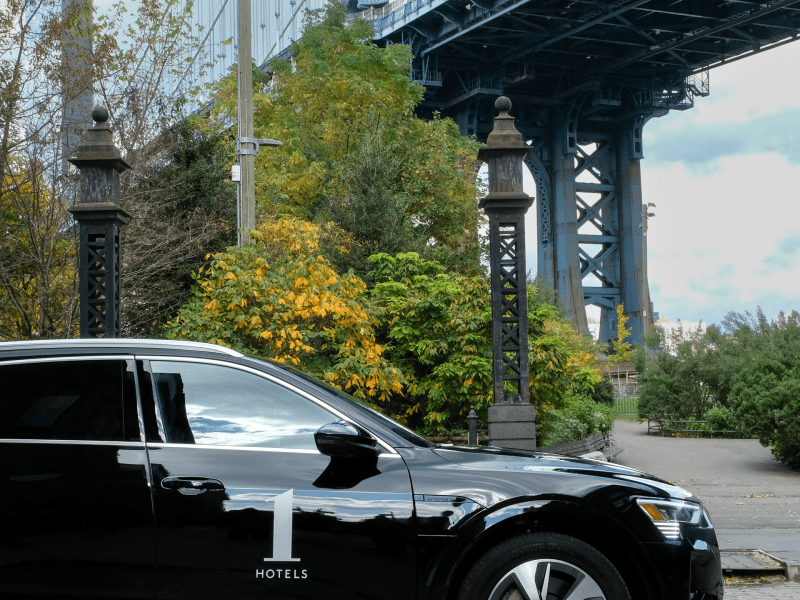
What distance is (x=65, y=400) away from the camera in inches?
156

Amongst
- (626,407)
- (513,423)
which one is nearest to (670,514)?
(513,423)

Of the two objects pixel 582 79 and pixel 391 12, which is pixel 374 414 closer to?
pixel 391 12

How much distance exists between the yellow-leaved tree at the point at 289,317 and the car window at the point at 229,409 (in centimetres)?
807

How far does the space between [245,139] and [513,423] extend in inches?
262

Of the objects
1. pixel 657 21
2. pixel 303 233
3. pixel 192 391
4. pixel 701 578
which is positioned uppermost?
pixel 657 21

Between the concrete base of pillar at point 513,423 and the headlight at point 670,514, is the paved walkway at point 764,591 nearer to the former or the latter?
the headlight at point 670,514

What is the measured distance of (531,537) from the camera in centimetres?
394

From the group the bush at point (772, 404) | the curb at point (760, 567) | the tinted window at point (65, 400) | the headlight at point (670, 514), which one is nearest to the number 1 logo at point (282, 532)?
the tinted window at point (65, 400)

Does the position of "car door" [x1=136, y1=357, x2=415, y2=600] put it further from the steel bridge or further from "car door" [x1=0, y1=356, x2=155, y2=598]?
the steel bridge

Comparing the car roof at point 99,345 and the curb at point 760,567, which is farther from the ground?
the car roof at point 99,345

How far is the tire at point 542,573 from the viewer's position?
3861 mm

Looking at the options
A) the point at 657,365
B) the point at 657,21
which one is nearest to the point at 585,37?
the point at 657,21

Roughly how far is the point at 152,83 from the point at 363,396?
8215 millimetres

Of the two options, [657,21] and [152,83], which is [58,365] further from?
[657,21]
